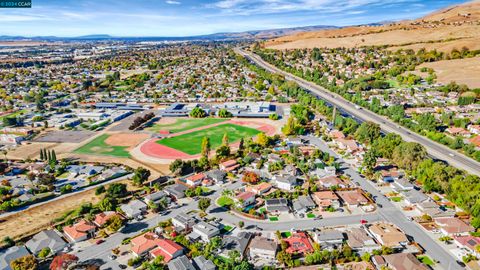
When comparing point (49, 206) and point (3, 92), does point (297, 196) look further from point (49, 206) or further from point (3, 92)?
point (3, 92)

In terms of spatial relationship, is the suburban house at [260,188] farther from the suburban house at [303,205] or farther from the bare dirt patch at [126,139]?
the bare dirt patch at [126,139]

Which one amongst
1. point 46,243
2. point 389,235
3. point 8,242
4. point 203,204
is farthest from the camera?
point 203,204

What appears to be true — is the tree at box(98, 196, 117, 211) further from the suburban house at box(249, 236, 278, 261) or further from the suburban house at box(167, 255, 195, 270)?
the suburban house at box(249, 236, 278, 261)

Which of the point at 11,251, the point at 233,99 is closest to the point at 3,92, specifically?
the point at 233,99

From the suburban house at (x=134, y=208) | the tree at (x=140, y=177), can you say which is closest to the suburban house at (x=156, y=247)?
the suburban house at (x=134, y=208)

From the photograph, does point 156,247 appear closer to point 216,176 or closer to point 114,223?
point 114,223

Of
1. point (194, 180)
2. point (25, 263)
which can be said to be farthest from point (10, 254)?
point (194, 180)
